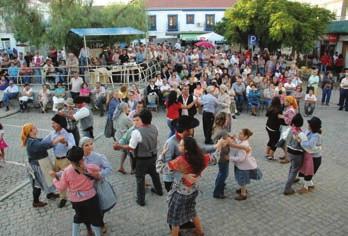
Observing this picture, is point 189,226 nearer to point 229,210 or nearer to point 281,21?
point 229,210

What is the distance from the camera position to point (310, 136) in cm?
628

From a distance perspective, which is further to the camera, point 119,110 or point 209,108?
point 209,108

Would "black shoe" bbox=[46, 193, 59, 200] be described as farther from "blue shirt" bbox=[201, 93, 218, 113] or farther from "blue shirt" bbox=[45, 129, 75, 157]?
"blue shirt" bbox=[201, 93, 218, 113]

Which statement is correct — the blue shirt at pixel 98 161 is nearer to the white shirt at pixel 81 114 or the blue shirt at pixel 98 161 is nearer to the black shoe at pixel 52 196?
the black shoe at pixel 52 196

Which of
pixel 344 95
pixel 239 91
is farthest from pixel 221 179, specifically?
pixel 344 95

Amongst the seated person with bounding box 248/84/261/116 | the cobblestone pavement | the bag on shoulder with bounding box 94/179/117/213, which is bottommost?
the cobblestone pavement

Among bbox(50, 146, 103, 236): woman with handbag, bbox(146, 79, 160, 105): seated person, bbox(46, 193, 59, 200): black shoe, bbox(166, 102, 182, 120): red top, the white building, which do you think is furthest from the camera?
the white building

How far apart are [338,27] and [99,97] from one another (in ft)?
57.8

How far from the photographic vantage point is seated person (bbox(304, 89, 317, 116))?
43.1 ft

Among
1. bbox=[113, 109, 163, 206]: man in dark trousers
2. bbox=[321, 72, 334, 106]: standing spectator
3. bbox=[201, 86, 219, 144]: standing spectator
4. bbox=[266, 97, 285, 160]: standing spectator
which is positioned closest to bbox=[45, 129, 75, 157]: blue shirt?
bbox=[113, 109, 163, 206]: man in dark trousers

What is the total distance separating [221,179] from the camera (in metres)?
6.37

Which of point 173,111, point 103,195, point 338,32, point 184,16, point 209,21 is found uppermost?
point 184,16

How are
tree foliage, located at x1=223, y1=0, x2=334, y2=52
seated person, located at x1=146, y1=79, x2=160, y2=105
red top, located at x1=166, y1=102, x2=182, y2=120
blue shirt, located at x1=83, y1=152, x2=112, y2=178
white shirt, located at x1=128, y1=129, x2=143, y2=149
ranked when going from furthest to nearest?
tree foliage, located at x1=223, y1=0, x2=334, y2=52
seated person, located at x1=146, y1=79, x2=160, y2=105
red top, located at x1=166, y1=102, x2=182, y2=120
white shirt, located at x1=128, y1=129, x2=143, y2=149
blue shirt, located at x1=83, y1=152, x2=112, y2=178

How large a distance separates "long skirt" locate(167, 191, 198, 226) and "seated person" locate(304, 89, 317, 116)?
9662mm
